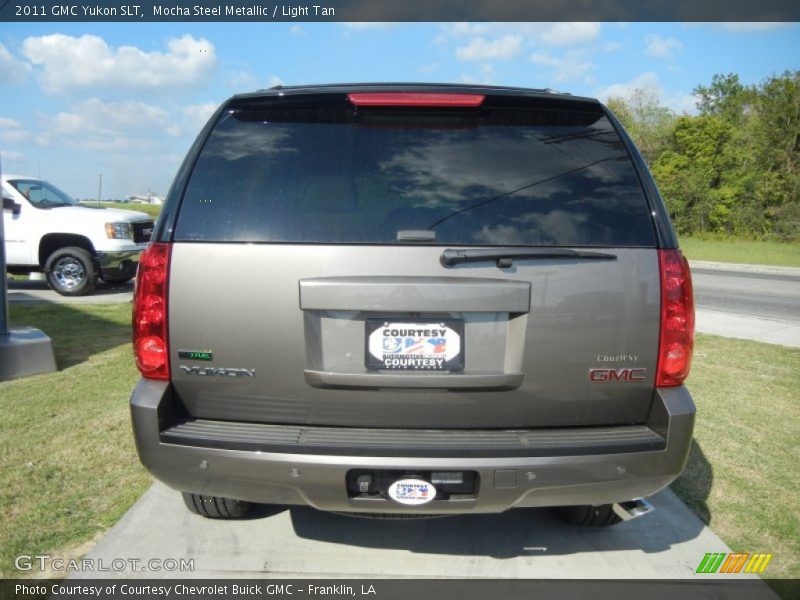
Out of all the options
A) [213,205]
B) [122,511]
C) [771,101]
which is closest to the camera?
[213,205]

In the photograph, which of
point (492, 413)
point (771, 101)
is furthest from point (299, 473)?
point (771, 101)

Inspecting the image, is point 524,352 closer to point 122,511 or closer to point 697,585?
point 697,585

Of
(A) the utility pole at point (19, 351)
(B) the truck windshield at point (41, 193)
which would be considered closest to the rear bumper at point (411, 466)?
(A) the utility pole at point (19, 351)

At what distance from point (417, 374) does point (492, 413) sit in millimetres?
333

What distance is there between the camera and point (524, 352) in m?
2.49

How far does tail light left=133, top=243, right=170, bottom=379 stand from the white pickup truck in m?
9.60

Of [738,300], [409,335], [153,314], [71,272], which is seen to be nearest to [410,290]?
[409,335]

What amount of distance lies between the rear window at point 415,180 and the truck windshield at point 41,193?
1042 centimetres

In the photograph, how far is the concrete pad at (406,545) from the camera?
2951 millimetres

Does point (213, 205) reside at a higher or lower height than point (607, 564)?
higher

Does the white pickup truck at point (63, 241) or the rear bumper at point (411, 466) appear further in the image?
the white pickup truck at point (63, 241)

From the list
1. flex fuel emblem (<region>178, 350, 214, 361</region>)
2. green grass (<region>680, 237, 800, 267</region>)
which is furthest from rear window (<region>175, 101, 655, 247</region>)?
green grass (<region>680, 237, 800, 267</region>)

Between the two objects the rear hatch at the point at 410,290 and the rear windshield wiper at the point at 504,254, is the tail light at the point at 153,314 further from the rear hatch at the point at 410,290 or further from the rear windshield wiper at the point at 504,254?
the rear windshield wiper at the point at 504,254

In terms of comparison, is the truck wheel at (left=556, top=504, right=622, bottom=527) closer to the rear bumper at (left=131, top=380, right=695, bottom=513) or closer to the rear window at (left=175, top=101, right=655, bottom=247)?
the rear bumper at (left=131, top=380, right=695, bottom=513)
